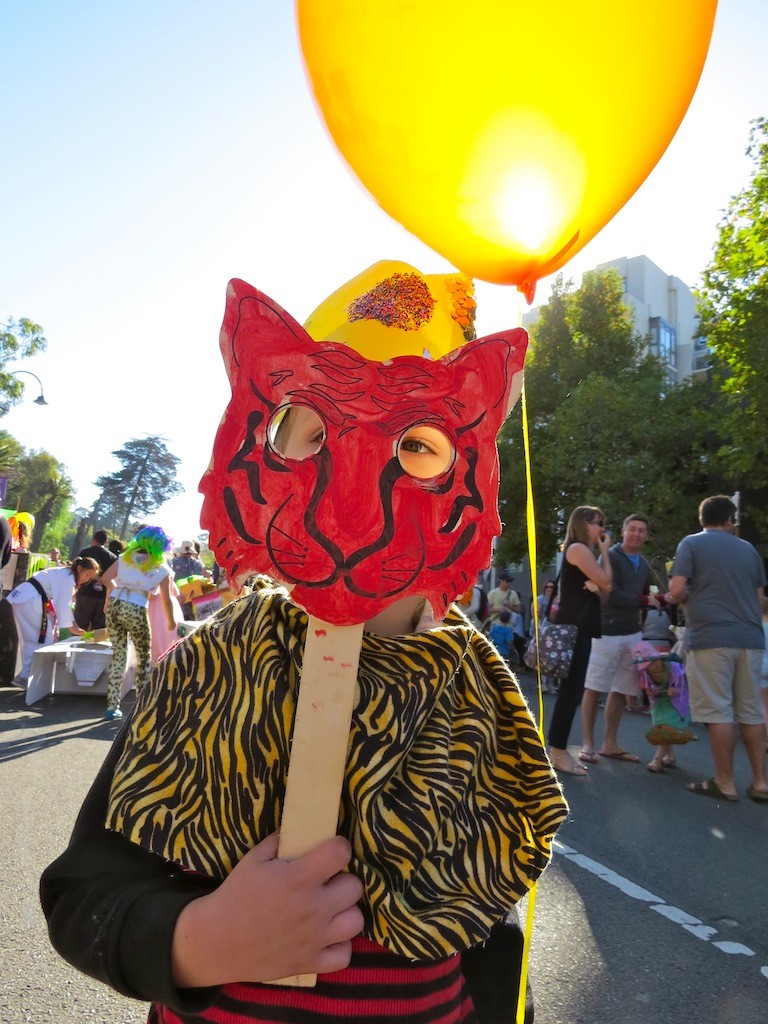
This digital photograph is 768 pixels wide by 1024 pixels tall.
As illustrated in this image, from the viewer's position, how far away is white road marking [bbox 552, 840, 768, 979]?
9.91 feet

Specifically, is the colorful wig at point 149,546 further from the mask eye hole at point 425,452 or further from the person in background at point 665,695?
the mask eye hole at point 425,452

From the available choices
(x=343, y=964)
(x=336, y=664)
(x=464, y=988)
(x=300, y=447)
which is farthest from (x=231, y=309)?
(x=464, y=988)

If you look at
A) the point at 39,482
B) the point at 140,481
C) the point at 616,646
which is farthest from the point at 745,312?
the point at 140,481

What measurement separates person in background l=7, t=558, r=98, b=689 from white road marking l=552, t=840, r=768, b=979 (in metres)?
5.76

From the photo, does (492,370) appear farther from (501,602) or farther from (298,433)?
(501,602)

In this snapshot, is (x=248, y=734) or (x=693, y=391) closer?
(x=248, y=734)

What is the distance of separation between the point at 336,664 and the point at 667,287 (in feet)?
127

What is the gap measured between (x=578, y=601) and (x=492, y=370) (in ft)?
15.3

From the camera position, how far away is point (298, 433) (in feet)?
3.46

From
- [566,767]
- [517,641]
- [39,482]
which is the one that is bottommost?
[566,767]

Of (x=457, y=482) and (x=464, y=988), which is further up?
(x=457, y=482)

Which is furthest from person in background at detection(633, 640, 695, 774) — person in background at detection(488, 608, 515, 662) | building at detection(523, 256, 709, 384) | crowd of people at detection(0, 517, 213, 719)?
building at detection(523, 256, 709, 384)

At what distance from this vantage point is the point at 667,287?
36.1 m

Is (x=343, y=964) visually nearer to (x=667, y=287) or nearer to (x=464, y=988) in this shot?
(x=464, y=988)
